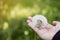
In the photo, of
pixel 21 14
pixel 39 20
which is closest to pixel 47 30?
pixel 39 20

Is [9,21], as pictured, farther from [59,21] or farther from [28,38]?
[59,21]

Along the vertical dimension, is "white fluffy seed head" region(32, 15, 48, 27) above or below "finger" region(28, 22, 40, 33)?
above

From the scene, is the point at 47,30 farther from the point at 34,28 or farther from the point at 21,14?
the point at 21,14

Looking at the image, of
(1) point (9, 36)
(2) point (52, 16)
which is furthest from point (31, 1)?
(1) point (9, 36)
